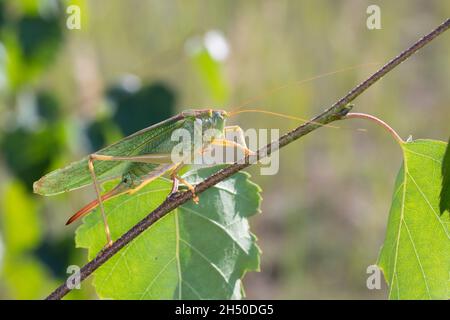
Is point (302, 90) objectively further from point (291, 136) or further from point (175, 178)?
point (291, 136)

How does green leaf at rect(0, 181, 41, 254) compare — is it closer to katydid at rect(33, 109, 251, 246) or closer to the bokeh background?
the bokeh background

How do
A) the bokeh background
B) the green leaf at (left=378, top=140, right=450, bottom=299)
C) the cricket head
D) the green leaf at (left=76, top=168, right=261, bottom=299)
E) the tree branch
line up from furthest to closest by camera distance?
the bokeh background
the cricket head
the green leaf at (left=76, top=168, right=261, bottom=299)
the green leaf at (left=378, top=140, right=450, bottom=299)
the tree branch

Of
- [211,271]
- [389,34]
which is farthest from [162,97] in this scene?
[389,34]

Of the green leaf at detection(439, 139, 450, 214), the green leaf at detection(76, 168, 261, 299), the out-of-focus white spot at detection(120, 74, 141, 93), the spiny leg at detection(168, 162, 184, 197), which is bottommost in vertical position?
the green leaf at detection(76, 168, 261, 299)

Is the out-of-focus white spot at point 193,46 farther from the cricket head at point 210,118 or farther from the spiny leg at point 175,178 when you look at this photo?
the spiny leg at point 175,178

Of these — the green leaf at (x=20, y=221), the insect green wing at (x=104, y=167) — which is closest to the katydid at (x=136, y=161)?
the insect green wing at (x=104, y=167)

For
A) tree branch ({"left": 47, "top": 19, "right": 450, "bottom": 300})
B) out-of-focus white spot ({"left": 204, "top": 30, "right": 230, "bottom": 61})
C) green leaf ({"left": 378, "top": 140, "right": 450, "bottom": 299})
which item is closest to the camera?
tree branch ({"left": 47, "top": 19, "right": 450, "bottom": 300})

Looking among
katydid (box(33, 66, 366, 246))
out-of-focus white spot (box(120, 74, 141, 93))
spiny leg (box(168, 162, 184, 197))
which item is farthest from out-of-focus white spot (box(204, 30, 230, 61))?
spiny leg (box(168, 162, 184, 197))
